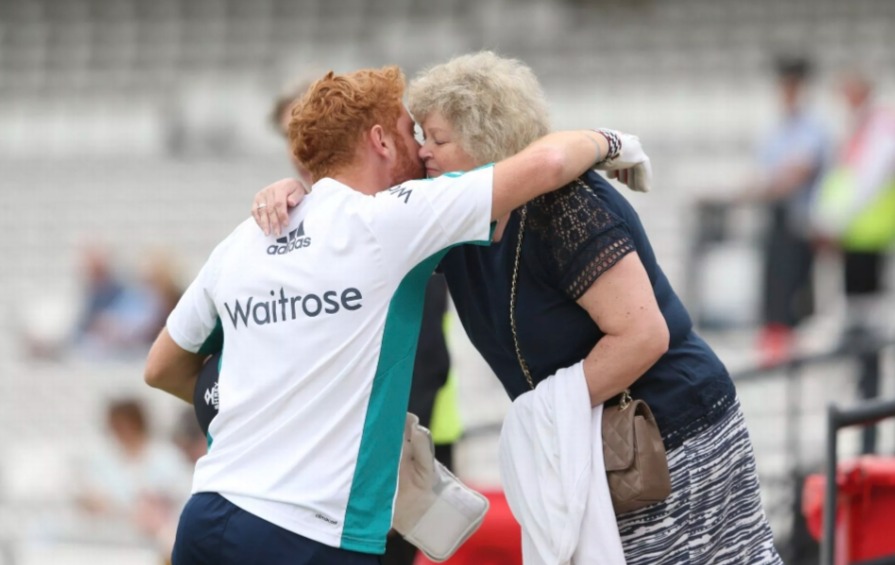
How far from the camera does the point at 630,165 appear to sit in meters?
2.97

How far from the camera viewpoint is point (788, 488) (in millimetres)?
6047

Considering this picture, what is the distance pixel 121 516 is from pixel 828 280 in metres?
4.77

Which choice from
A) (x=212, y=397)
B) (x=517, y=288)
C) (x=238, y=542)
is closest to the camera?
(x=238, y=542)

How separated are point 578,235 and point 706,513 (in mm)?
665

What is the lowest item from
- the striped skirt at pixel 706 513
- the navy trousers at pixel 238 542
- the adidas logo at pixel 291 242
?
the striped skirt at pixel 706 513

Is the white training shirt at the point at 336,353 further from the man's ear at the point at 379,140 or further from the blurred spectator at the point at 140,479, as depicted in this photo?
the blurred spectator at the point at 140,479

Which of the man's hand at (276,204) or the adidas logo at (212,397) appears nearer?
the man's hand at (276,204)

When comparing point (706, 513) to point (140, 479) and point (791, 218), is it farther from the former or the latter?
point (791, 218)

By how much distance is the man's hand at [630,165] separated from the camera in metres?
2.90

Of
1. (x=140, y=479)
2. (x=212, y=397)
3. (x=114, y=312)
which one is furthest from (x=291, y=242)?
(x=114, y=312)

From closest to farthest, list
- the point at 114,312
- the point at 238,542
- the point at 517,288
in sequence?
1. the point at 238,542
2. the point at 517,288
3. the point at 114,312

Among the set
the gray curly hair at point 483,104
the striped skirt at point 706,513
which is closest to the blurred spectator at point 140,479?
the striped skirt at point 706,513

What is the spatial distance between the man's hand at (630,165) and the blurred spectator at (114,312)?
8.03m

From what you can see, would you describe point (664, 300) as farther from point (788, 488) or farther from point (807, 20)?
point (807, 20)
